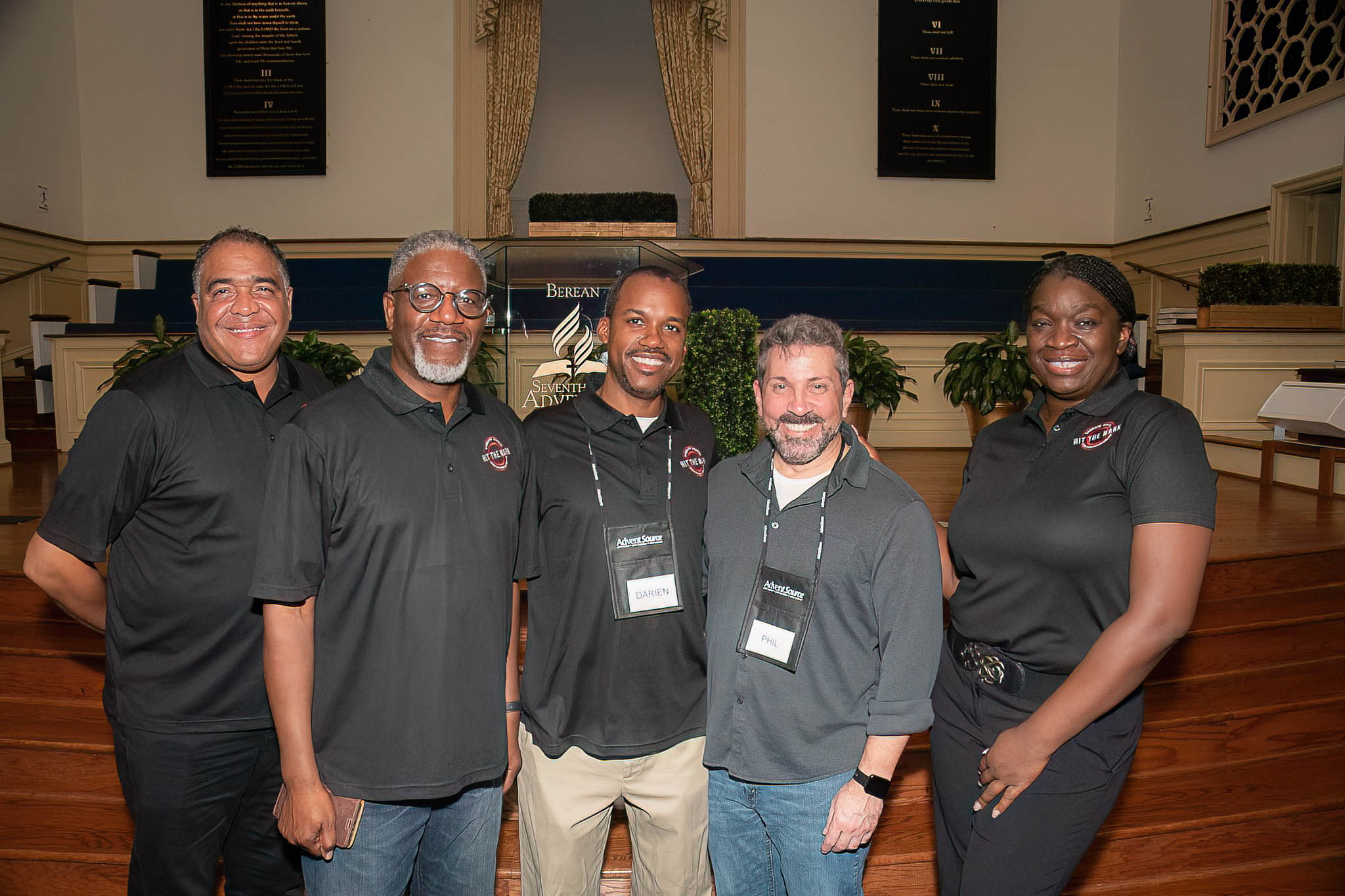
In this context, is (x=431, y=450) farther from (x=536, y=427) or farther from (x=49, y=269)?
(x=49, y=269)

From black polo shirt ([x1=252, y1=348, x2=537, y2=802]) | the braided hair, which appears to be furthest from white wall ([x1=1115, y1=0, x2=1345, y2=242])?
black polo shirt ([x1=252, y1=348, x2=537, y2=802])

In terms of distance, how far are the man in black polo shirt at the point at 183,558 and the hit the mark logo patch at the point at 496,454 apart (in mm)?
490

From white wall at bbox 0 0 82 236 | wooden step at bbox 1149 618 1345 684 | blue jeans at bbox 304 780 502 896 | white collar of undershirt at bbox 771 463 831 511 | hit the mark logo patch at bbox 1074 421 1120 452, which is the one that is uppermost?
white wall at bbox 0 0 82 236

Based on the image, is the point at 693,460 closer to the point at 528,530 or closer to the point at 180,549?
the point at 528,530

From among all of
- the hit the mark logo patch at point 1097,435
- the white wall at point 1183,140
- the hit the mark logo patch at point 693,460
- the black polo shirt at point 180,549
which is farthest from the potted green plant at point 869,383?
the white wall at point 1183,140

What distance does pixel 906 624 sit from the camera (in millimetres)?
1443

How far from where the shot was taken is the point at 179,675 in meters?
1.65

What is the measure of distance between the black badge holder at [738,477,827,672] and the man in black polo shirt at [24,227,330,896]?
1.01 m

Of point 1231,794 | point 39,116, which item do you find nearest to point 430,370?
point 1231,794

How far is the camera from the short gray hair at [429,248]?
154 cm

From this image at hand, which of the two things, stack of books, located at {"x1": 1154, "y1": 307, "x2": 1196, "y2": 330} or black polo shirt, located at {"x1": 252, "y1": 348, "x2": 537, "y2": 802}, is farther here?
stack of books, located at {"x1": 1154, "y1": 307, "x2": 1196, "y2": 330}

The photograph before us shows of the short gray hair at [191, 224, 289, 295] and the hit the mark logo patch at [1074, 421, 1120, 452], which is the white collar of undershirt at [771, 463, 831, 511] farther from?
the short gray hair at [191, 224, 289, 295]

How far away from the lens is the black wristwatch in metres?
1.45

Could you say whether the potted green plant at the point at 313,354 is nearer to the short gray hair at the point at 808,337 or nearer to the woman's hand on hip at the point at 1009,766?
the short gray hair at the point at 808,337
